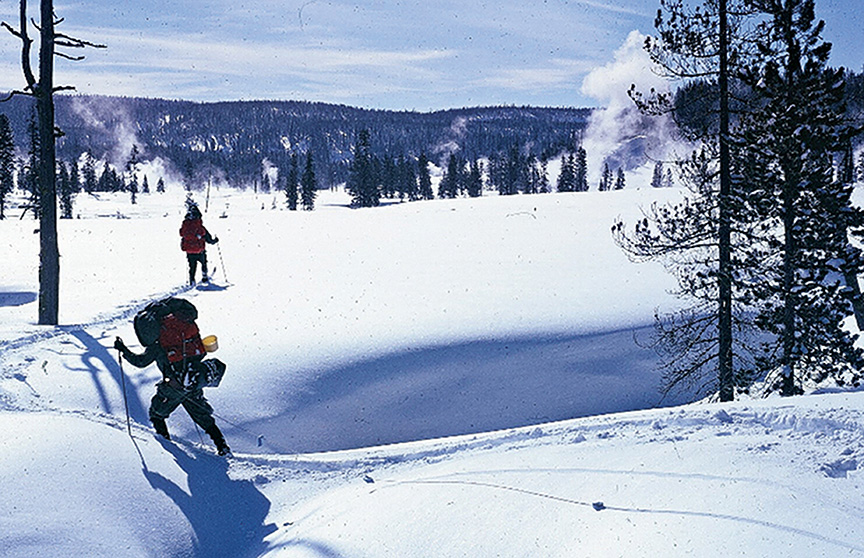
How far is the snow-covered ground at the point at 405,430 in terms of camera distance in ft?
16.5

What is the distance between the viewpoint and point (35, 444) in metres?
5.97

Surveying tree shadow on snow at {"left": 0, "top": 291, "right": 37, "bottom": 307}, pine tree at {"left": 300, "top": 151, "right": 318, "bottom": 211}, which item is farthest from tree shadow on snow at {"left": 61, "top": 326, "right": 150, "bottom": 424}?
pine tree at {"left": 300, "top": 151, "right": 318, "bottom": 211}

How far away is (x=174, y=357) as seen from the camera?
7.32 m

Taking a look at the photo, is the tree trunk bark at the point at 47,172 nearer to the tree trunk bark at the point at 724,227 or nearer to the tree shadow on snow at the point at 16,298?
the tree shadow on snow at the point at 16,298

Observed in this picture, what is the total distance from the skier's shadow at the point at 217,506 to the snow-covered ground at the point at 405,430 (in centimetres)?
3

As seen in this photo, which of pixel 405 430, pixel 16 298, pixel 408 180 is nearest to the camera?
pixel 405 430

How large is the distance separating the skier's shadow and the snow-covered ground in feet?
Result: 0.09

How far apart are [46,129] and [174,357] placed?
24.2 ft

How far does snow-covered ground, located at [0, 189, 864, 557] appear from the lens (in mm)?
5027

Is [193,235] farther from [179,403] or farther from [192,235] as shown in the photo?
[179,403]

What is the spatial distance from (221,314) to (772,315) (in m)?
11.7

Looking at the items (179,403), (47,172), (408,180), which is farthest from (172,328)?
(408,180)

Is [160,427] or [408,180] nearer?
[160,427]

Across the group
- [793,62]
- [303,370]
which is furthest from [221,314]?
[793,62]
